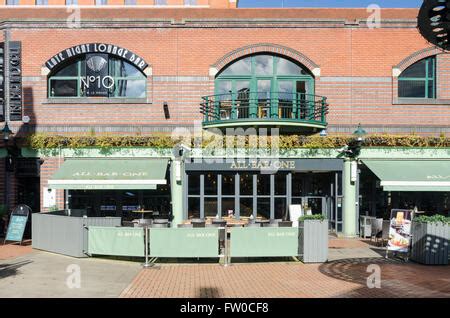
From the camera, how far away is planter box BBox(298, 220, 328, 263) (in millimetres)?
11406

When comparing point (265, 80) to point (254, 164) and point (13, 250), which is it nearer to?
point (254, 164)

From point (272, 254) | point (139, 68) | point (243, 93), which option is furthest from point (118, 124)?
point (272, 254)

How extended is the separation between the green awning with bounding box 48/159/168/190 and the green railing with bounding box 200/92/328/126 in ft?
9.26

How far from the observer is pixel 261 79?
18.1m

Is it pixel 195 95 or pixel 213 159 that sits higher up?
pixel 195 95

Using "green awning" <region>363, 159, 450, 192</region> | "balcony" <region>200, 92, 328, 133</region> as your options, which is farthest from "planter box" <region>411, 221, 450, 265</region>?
"balcony" <region>200, 92, 328, 133</region>

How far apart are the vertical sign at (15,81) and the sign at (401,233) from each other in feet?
46.5

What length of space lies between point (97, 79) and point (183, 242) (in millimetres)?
9369

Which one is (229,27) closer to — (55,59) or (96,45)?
(96,45)

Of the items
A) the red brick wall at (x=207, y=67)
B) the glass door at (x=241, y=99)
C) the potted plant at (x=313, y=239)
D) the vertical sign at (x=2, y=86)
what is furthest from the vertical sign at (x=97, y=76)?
the potted plant at (x=313, y=239)

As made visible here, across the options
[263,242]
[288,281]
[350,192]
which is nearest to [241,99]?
[350,192]

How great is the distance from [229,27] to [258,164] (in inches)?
223

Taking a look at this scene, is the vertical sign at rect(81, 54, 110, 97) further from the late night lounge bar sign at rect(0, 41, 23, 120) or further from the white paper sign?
the white paper sign

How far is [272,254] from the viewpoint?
11430mm
